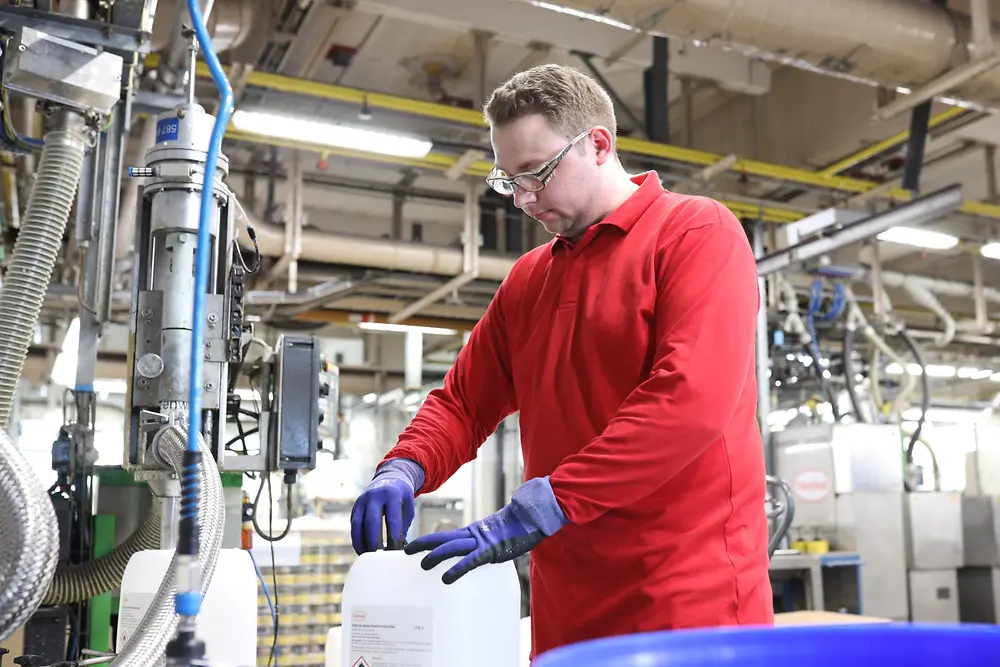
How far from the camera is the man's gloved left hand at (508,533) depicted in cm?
106

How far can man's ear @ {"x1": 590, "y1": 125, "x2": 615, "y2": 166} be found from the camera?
1.36 metres

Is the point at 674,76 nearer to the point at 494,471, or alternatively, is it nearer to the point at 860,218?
the point at 860,218

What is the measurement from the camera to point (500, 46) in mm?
5125

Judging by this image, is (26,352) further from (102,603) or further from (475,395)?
(102,603)

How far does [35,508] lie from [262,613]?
92.4 inches

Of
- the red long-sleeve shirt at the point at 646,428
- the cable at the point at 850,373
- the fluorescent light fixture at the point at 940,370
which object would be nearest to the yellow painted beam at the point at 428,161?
the cable at the point at 850,373

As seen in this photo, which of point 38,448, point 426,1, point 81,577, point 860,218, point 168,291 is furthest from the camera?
point 38,448

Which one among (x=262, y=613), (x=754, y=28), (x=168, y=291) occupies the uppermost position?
(x=754, y=28)

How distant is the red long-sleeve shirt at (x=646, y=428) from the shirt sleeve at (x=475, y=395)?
0.04m

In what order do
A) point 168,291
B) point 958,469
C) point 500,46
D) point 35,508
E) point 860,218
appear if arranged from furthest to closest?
point 958,469 < point 500,46 < point 860,218 < point 168,291 < point 35,508

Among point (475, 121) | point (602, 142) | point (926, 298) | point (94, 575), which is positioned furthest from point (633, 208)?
point (926, 298)

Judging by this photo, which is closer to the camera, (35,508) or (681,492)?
(35,508)

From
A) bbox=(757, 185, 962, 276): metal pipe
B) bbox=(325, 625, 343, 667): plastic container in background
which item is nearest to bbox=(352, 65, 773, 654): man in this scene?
bbox=(325, 625, 343, 667): plastic container in background

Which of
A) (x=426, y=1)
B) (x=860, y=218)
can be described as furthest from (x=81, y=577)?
(x=860, y=218)
